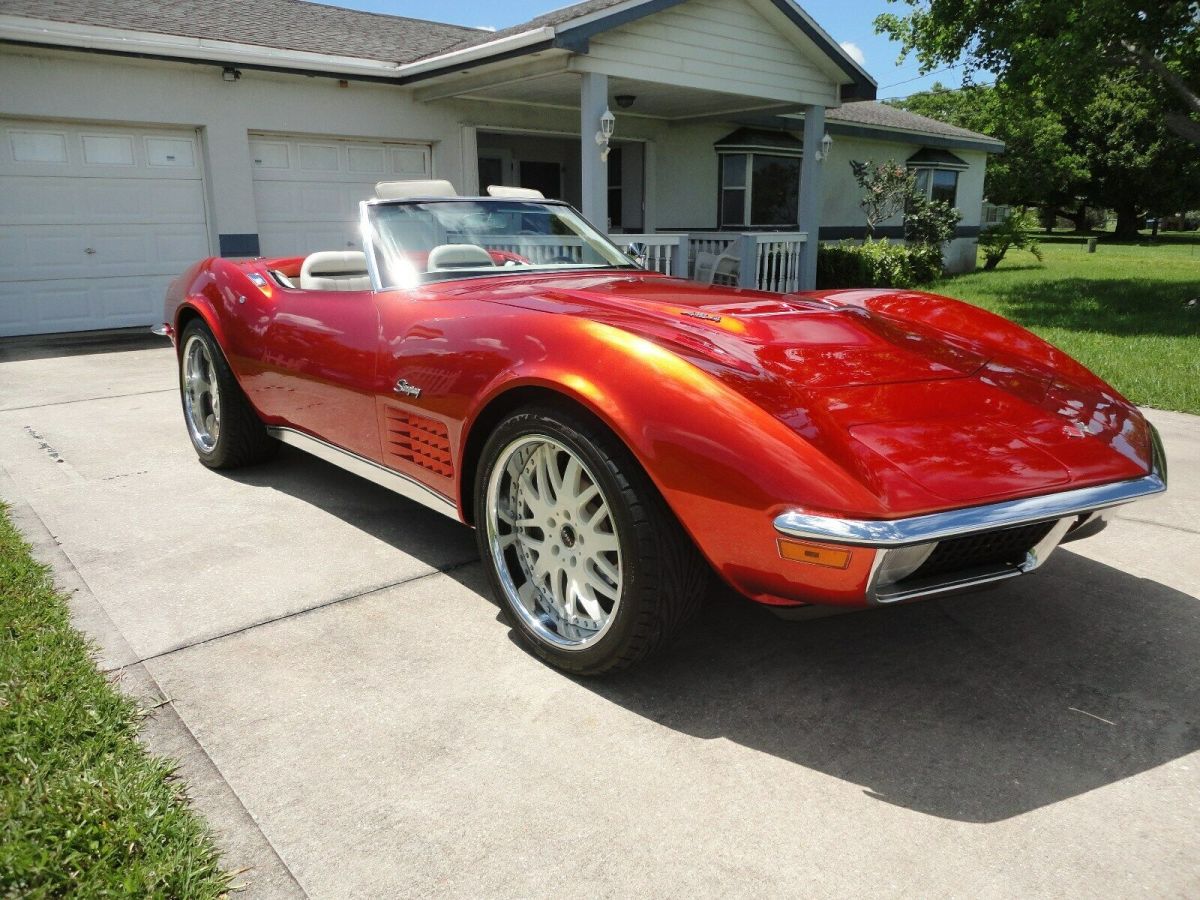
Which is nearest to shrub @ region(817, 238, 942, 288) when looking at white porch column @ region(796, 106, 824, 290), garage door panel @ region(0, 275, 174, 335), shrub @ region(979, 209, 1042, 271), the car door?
white porch column @ region(796, 106, 824, 290)

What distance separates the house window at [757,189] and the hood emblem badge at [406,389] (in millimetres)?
14889

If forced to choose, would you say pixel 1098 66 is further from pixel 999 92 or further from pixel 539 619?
pixel 539 619

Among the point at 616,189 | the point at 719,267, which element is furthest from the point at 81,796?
the point at 616,189

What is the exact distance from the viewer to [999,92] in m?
14.6

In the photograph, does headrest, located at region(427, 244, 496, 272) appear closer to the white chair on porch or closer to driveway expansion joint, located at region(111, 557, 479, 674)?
driveway expansion joint, located at region(111, 557, 479, 674)

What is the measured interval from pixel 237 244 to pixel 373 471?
8998 mm

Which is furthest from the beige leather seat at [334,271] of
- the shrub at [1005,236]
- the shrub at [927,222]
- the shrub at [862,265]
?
the shrub at [1005,236]

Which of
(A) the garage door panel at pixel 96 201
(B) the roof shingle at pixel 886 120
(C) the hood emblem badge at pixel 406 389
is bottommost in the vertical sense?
(C) the hood emblem badge at pixel 406 389

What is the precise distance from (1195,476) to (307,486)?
469cm

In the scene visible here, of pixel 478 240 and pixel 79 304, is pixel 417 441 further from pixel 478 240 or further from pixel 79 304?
pixel 79 304

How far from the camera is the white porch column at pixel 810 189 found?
13.8 metres

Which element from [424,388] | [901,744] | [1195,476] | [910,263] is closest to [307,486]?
[424,388]

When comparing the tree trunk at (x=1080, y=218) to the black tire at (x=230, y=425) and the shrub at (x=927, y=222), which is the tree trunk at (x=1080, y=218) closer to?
the shrub at (x=927, y=222)

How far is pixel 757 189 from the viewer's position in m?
17.3
